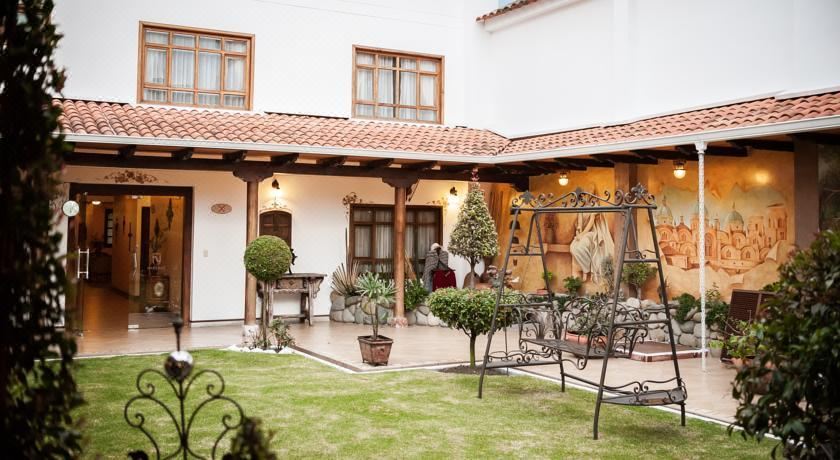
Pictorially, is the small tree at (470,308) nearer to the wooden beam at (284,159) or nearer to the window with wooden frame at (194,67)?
the wooden beam at (284,159)

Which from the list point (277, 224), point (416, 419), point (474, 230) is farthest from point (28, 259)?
point (277, 224)

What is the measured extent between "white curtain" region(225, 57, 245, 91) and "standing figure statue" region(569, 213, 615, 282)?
22.9 feet

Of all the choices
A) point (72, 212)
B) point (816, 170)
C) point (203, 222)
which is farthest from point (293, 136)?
point (816, 170)

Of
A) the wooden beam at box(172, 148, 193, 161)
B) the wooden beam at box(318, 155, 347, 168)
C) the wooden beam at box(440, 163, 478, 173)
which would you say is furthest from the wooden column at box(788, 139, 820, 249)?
the wooden beam at box(172, 148, 193, 161)

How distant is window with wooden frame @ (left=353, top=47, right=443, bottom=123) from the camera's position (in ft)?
53.4

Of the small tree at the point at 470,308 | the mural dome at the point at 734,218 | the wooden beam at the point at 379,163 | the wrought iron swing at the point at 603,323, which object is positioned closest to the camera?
the wrought iron swing at the point at 603,323

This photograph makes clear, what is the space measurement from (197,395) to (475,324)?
308 centimetres

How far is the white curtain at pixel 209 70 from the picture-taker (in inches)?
581

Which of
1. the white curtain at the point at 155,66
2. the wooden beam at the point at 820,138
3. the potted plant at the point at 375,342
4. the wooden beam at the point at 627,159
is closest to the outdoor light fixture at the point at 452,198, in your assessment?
the wooden beam at the point at 627,159

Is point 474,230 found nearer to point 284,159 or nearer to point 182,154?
point 284,159

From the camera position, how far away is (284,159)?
13.5 m

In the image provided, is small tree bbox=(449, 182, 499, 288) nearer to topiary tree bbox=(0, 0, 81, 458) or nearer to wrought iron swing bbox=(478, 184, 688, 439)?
wrought iron swing bbox=(478, 184, 688, 439)

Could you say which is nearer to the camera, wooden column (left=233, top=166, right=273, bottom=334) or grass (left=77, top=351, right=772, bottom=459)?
grass (left=77, top=351, right=772, bottom=459)

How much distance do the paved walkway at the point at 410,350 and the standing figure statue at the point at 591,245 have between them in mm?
2204
